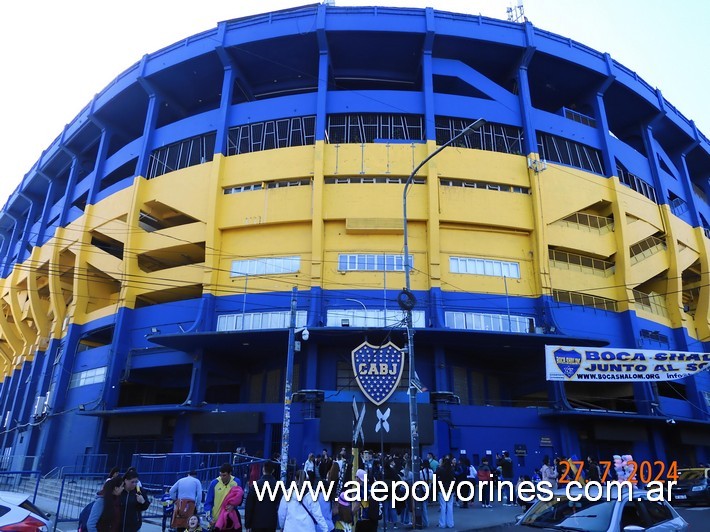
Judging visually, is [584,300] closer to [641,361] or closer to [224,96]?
[641,361]

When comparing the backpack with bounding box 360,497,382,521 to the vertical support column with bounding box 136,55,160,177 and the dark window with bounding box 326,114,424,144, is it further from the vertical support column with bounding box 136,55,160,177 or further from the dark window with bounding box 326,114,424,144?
the vertical support column with bounding box 136,55,160,177

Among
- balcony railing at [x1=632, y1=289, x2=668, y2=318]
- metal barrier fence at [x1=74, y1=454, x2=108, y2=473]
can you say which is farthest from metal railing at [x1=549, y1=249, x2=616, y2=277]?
metal barrier fence at [x1=74, y1=454, x2=108, y2=473]

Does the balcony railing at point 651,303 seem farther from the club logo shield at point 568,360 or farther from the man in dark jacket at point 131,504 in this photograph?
the man in dark jacket at point 131,504

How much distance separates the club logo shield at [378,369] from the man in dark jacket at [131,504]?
55.0ft

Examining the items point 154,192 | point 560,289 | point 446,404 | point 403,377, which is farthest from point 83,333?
point 560,289

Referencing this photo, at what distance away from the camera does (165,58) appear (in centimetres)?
3575

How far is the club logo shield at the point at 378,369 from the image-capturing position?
24625 millimetres

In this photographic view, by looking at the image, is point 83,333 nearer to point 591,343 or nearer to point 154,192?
point 154,192

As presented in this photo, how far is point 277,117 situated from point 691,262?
30.0 metres

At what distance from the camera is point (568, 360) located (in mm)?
24969

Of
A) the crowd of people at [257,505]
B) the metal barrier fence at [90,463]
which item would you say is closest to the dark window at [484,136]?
the crowd of people at [257,505]

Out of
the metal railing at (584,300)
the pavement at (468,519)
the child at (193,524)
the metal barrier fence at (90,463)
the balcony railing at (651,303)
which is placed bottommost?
the pavement at (468,519)

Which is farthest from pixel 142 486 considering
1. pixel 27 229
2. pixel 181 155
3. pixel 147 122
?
pixel 27 229

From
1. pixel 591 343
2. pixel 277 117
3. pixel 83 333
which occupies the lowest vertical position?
pixel 591 343
